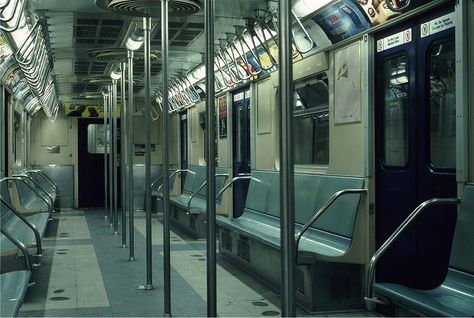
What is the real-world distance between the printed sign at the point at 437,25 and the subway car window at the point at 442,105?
11 centimetres

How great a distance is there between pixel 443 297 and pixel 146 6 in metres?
2.91

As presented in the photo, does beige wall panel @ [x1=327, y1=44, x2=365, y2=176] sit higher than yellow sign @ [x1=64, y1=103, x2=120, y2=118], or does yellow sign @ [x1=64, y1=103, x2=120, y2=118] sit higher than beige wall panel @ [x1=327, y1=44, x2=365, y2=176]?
yellow sign @ [x1=64, y1=103, x2=120, y2=118]

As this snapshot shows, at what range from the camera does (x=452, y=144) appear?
13.4ft

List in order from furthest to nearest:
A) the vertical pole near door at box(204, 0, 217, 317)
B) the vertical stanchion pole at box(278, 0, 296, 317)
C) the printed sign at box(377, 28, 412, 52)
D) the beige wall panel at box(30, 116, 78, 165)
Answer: the beige wall panel at box(30, 116, 78, 165) < the printed sign at box(377, 28, 412, 52) < the vertical pole near door at box(204, 0, 217, 317) < the vertical stanchion pole at box(278, 0, 296, 317)

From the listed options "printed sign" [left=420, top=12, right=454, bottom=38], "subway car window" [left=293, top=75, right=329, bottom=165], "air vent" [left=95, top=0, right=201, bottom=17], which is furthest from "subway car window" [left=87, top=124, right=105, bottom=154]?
"printed sign" [left=420, top=12, right=454, bottom=38]

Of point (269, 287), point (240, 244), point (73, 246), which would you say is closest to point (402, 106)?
point (269, 287)

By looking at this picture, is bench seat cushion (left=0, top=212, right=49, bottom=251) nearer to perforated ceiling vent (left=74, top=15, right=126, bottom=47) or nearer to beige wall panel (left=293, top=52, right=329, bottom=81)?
perforated ceiling vent (left=74, top=15, right=126, bottom=47)

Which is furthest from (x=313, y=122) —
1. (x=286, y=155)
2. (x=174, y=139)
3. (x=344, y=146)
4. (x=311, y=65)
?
(x=174, y=139)

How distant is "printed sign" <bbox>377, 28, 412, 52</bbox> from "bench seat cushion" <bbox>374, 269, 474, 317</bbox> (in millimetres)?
1773

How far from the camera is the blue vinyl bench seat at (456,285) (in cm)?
348

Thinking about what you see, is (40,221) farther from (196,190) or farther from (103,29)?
(196,190)

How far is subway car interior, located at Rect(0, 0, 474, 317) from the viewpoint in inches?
146

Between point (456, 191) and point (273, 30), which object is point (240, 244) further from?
point (456, 191)

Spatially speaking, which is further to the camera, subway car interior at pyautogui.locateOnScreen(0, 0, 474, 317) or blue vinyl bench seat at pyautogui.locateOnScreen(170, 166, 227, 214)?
blue vinyl bench seat at pyautogui.locateOnScreen(170, 166, 227, 214)
